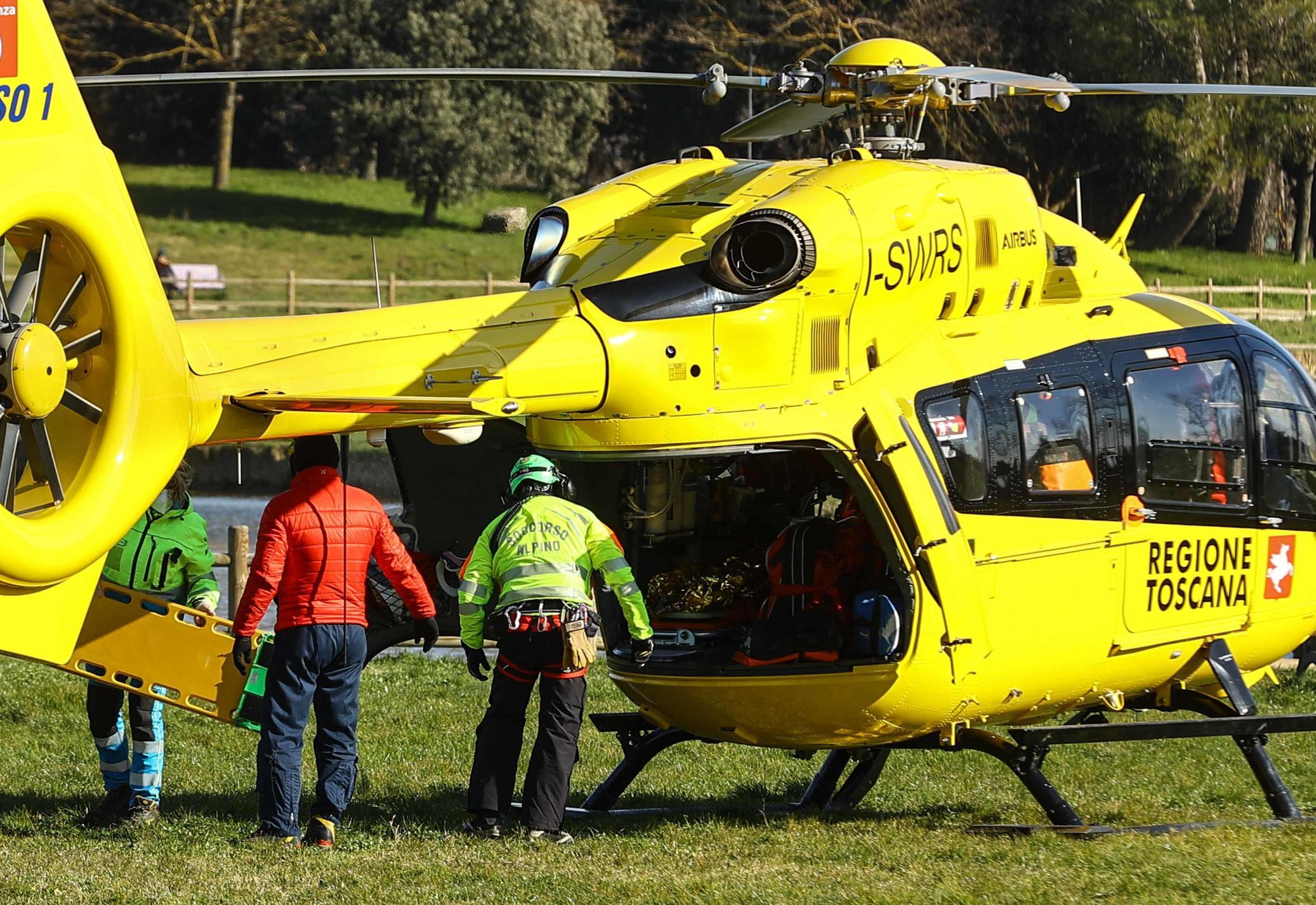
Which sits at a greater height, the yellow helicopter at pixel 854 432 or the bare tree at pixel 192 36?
the bare tree at pixel 192 36

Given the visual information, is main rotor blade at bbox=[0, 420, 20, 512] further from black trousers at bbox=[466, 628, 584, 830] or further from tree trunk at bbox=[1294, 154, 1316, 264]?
tree trunk at bbox=[1294, 154, 1316, 264]

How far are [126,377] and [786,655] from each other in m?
3.62

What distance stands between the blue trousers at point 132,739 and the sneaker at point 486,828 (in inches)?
71.8

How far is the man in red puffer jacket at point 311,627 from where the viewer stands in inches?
341

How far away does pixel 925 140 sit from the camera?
145ft

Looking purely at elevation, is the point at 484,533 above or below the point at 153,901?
above

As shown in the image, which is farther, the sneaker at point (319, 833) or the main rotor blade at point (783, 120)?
the main rotor blade at point (783, 120)

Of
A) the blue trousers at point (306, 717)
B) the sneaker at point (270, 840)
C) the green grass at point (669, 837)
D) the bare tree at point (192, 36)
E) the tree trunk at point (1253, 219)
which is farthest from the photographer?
the bare tree at point (192, 36)

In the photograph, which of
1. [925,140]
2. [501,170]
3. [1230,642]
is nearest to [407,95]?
[501,170]

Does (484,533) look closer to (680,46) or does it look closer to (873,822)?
(873,822)

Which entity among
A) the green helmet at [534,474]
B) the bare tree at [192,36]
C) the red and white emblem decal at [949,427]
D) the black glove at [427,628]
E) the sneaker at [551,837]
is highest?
the bare tree at [192,36]

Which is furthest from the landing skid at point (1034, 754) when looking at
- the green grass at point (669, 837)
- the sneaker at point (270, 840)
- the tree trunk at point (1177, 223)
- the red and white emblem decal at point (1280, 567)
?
the tree trunk at point (1177, 223)

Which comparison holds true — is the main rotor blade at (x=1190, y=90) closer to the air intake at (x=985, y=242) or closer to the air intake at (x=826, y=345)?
the air intake at (x=985, y=242)

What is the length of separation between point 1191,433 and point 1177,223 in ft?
136
